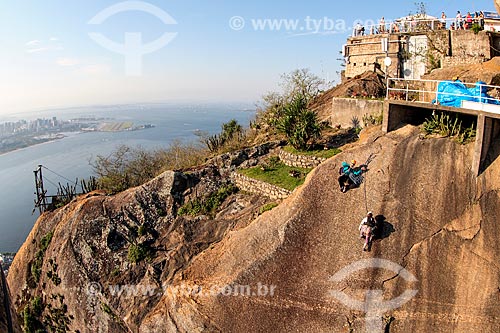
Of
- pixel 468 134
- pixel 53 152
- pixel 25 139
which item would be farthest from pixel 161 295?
pixel 25 139

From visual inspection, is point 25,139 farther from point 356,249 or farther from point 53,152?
point 356,249

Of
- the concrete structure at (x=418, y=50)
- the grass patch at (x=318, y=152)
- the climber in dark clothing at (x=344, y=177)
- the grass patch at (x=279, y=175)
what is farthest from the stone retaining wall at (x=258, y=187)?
the concrete structure at (x=418, y=50)

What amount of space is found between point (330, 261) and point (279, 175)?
576cm

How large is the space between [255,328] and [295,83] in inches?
800

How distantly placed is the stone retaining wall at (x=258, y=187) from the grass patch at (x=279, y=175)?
18cm

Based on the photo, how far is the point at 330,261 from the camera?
11086 mm

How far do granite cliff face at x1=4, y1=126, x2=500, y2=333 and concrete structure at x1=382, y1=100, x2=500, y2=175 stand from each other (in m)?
0.40

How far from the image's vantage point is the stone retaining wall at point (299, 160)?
1602 centimetres

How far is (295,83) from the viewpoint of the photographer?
27531 millimetres

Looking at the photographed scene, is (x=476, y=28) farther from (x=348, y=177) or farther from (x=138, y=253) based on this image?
(x=138, y=253)

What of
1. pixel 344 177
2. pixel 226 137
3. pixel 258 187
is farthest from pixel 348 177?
pixel 226 137

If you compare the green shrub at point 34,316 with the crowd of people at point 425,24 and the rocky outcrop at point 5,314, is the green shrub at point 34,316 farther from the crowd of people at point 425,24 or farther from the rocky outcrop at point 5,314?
the crowd of people at point 425,24

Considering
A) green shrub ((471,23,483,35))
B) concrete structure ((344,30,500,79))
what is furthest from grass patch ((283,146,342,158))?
green shrub ((471,23,483,35))

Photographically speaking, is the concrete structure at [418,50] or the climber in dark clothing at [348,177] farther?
the concrete structure at [418,50]
